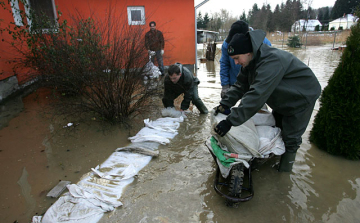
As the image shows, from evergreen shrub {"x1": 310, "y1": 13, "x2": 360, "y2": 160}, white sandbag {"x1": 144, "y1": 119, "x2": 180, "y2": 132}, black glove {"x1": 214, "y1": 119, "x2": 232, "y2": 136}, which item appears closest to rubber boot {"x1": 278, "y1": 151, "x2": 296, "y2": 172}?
evergreen shrub {"x1": 310, "y1": 13, "x2": 360, "y2": 160}

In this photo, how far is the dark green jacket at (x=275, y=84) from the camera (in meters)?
2.27

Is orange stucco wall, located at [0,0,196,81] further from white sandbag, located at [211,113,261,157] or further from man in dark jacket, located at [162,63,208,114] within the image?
white sandbag, located at [211,113,261,157]

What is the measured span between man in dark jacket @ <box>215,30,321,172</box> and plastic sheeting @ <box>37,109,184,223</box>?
4.69ft

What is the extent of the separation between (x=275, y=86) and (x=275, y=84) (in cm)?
2

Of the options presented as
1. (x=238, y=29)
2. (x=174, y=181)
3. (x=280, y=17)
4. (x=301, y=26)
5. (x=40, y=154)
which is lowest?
(x=174, y=181)

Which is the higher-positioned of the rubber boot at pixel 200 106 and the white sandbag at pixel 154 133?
the rubber boot at pixel 200 106

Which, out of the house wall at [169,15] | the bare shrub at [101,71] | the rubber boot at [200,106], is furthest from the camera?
the house wall at [169,15]

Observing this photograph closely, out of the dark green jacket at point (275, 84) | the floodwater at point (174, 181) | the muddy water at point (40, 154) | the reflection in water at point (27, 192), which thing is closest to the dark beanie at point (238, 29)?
the dark green jacket at point (275, 84)

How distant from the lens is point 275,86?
2.32 metres

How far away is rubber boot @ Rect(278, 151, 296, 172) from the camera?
2.91 m

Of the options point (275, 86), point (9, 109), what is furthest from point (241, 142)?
point (9, 109)

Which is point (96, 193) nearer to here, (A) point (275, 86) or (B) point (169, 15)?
(A) point (275, 86)

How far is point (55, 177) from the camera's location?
301 cm

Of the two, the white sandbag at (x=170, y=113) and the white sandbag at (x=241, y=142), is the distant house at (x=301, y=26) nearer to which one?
the white sandbag at (x=170, y=113)
